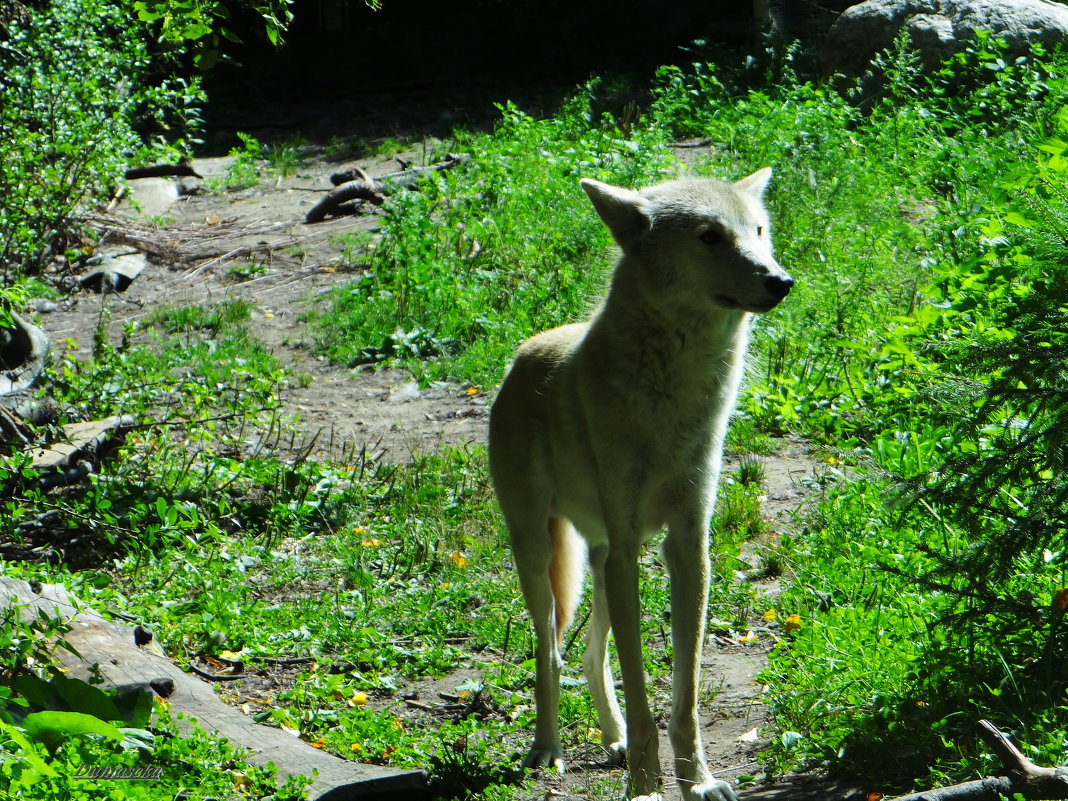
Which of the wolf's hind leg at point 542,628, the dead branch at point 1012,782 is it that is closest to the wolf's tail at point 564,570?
the wolf's hind leg at point 542,628

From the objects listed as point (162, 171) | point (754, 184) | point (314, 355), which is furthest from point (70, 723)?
point (162, 171)

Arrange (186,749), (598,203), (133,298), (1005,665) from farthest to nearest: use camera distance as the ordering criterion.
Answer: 1. (133,298)
2. (598,203)
3. (186,749)
4. (1005,665)

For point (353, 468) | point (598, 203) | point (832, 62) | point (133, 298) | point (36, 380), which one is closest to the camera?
point (598, 203)

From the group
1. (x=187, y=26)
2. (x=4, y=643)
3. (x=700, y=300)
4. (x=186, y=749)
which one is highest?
(x=187, y=26)

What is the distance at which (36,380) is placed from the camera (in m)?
7.76

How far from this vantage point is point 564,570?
459 centimetres

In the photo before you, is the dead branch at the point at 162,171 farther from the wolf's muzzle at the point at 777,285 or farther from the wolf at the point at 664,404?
the wolf's muzzle at the point at 777,285

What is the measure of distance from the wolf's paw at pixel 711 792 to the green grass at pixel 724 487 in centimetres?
31

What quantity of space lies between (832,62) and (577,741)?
9.91 m

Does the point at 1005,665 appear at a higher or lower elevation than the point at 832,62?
lower

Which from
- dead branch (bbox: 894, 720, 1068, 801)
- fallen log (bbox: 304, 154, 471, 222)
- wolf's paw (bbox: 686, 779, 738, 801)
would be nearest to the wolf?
wolf's paw (bbox: 686, 779, 738, 801)

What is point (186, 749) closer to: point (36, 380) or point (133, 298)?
point (36, 380)

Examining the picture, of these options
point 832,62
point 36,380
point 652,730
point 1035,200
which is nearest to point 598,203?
point 1035,200

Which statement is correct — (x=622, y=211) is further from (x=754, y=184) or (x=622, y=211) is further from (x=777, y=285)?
(x=777, y=285)
